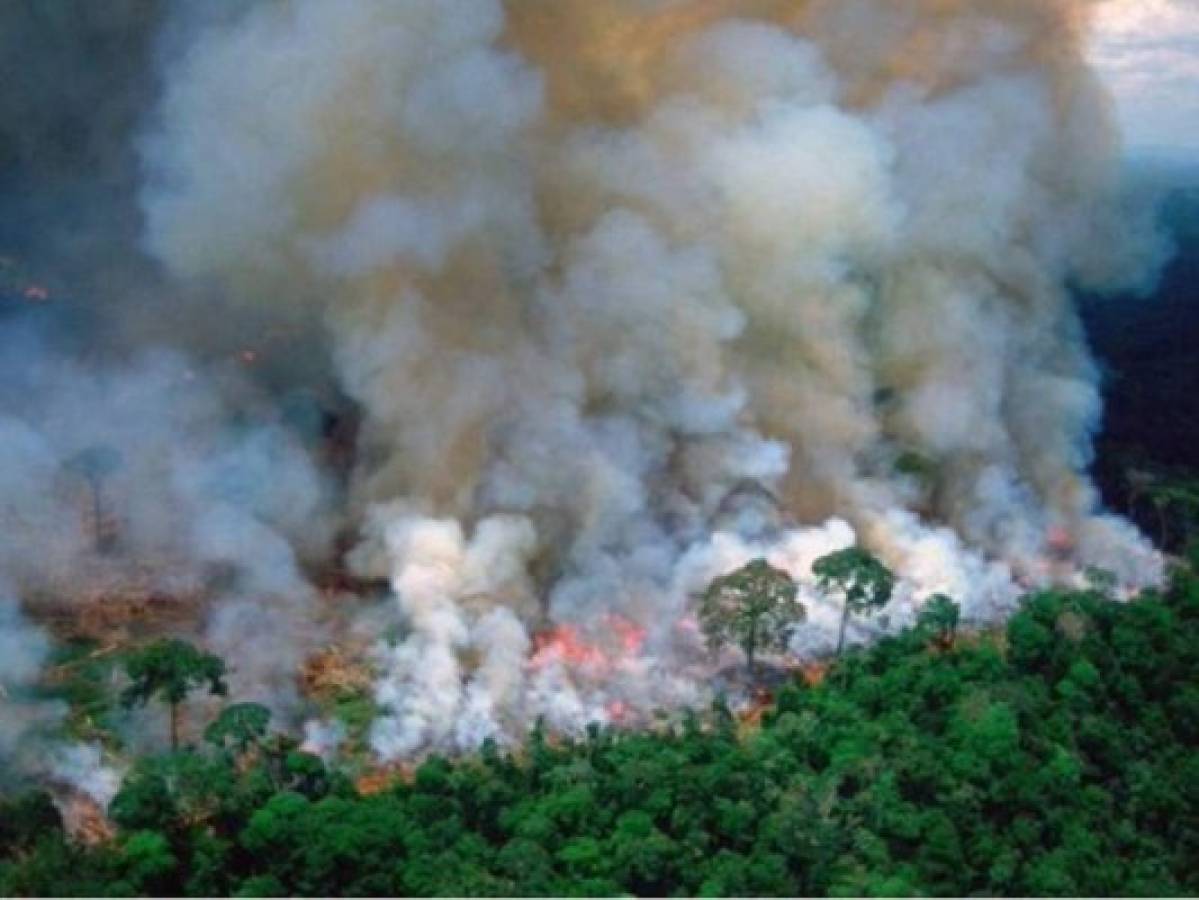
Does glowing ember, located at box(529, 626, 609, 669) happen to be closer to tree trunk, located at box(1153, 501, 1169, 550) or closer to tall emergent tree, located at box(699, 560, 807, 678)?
tall emergent tree, located at box(699, 560, 807, 678)

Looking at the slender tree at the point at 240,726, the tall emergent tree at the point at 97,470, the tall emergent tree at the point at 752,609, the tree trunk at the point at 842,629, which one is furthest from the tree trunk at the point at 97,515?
the tree trunk at the point at 842,629

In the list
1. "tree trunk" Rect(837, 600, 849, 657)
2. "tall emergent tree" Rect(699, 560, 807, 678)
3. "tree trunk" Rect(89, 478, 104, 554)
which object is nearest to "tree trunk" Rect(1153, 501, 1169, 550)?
"tree trunk" Rect(837, 600, 849, 657)

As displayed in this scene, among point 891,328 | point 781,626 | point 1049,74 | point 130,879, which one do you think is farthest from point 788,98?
point 130,879

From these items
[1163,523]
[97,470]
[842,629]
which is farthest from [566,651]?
[1163,523]

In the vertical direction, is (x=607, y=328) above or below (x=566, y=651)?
above

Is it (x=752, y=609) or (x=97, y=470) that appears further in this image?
(x=97, y=470)

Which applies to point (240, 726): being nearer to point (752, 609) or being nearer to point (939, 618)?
point (752, 609)

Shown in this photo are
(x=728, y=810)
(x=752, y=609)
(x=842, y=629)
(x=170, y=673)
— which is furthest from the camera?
(x=842, y=629)

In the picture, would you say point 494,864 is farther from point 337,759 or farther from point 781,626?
point 781,626

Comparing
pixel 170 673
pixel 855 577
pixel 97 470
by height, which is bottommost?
pixel 170 673
